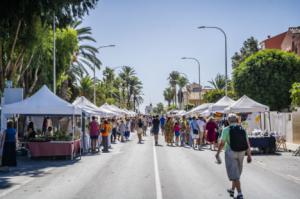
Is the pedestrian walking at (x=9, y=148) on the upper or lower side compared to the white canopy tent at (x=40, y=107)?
lower

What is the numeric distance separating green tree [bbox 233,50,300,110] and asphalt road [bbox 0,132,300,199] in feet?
109

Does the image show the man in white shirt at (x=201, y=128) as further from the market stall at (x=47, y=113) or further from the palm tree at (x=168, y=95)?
the palm tree at (x=168, y=95)

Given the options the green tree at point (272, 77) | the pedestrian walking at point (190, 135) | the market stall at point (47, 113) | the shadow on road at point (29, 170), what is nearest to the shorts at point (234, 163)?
the shadow on road at point (29, 170)

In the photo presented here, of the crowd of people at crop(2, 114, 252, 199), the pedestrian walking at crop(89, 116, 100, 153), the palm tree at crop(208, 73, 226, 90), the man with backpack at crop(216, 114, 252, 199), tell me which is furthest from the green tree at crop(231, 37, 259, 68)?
the man with backpack at crop(216, 114, 252, 199)

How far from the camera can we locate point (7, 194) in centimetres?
1145

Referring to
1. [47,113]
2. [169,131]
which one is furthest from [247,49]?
[47,113]

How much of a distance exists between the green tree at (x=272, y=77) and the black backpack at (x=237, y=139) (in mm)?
43039

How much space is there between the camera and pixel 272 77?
5247 cm

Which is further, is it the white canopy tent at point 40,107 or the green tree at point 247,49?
the green tree at point 247,49

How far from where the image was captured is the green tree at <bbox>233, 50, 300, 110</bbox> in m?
Answer: 52.0

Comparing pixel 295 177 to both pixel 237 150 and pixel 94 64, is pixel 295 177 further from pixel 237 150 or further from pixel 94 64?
pixel 94 64

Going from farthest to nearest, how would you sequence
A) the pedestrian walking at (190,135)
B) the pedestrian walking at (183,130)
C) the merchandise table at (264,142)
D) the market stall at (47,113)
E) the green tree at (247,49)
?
the green tree at (247,49) < the pedestrian walking at (183,130) < the pedestrian walking at (190,135) < the merchandise table at (264,142) < the market stall at (47,113)

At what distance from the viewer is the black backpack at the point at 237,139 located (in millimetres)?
10023

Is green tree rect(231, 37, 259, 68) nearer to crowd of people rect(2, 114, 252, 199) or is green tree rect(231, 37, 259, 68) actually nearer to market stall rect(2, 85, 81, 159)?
crowd of people rect(2, 114, 252, 199)
